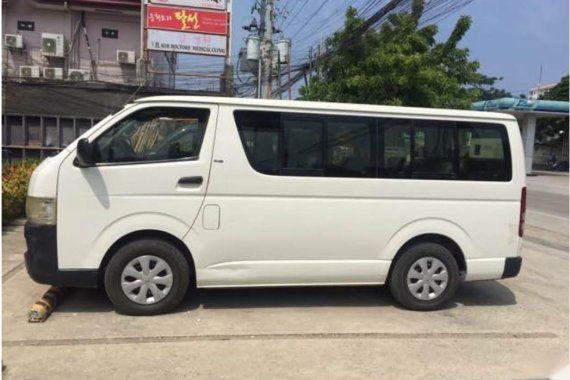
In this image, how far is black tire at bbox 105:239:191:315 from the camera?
5223 millimetres

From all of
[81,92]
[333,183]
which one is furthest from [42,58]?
[333,183]

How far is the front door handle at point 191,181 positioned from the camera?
5.25m

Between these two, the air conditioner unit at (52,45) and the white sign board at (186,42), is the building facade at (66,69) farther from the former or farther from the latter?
the white sign board at (186,42)

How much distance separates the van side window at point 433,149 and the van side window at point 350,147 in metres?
0.46

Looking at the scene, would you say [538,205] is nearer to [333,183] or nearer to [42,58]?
[333,183]

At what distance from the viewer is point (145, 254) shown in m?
5.27

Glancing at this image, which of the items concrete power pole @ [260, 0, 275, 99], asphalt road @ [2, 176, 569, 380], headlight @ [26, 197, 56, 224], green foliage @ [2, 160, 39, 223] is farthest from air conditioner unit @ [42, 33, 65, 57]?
headlight @ [26, 197, 56, 224]

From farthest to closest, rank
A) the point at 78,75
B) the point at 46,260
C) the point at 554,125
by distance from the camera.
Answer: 1. the point at 554,125
2. the point at 78,75
3. the point at 46,260

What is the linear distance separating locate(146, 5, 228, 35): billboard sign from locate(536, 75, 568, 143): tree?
35136mm

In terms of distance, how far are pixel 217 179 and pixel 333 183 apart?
110 centimetres

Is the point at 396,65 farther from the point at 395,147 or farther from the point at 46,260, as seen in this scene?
the point at 46,260

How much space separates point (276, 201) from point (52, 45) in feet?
57.9

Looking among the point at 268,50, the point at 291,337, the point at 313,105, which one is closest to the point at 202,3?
the point at 268,50

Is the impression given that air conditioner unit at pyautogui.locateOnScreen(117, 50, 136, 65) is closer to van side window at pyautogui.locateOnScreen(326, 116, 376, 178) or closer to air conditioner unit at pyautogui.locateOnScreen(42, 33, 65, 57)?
air conditioner unit at pyautogui.locateOnScreen(42, 33, 65, 57)
